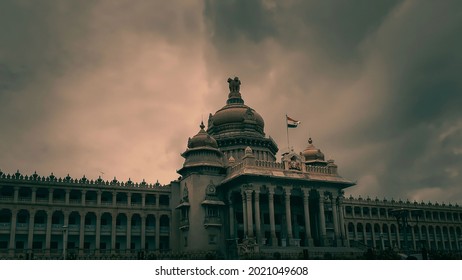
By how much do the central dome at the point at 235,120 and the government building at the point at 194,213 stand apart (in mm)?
6643

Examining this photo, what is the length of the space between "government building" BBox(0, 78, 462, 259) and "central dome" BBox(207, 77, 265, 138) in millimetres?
6643

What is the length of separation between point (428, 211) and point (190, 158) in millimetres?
62654

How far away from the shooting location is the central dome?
89312 millimetres

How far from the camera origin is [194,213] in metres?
73.6

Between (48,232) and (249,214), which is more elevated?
(249,214)

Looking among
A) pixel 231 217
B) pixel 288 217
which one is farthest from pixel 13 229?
pixel 288 217

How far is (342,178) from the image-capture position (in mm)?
77062

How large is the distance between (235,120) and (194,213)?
23.2 meters

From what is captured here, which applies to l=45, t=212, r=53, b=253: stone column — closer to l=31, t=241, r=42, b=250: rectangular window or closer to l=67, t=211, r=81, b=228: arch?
l=31, t=241, r=42, b=250: rectangular window

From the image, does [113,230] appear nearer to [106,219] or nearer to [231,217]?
[106,219]

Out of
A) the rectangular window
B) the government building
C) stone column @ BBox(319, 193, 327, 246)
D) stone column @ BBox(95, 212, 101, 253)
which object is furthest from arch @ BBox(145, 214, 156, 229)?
stone column @ BBox(319, 193, 327, 246)

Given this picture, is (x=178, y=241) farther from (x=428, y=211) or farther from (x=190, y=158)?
(x=428, y=211)

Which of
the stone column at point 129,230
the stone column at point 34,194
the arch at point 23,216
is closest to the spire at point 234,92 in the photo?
the stone column at point 129,230

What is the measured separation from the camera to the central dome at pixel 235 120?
89312 millimetres
